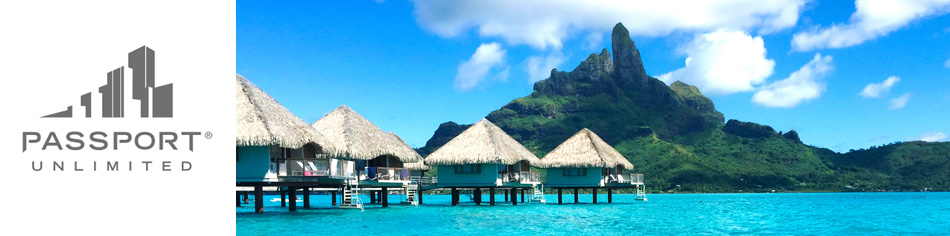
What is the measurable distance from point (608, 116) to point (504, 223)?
102261 millimetres

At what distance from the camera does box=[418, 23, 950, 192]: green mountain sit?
9956cm

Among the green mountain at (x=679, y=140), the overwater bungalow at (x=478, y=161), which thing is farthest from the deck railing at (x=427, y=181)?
→ the green mountain at (x=679, y=140)

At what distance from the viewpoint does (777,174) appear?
101688mm

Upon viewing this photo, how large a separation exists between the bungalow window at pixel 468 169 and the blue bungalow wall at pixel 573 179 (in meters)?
5.87

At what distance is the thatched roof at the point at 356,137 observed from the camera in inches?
1289

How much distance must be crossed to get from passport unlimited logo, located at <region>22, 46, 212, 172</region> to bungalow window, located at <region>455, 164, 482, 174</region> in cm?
2597

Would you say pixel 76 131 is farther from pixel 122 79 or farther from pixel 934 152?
pixel 934 152

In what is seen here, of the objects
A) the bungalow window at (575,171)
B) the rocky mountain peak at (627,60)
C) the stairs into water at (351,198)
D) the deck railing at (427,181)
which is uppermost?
the rocky mountain peak at (627,60)

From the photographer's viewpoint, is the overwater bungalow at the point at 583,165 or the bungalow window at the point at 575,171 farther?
the bungalow window at the point at 575,171

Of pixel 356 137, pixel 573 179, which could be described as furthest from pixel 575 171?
pixel 356 137

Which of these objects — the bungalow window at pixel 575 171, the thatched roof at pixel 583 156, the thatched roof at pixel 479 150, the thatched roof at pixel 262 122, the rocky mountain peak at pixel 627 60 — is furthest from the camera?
the rocky mountain peak at pixel 627 60

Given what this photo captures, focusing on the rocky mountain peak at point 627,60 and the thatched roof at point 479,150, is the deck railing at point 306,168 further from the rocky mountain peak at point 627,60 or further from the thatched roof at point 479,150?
the rocky mountain peak at point 627,60

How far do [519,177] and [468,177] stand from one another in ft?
8.85

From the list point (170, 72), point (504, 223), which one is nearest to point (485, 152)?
point (504, 223)
